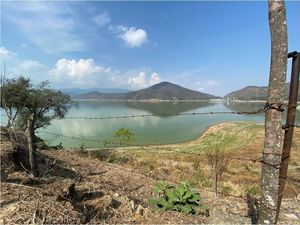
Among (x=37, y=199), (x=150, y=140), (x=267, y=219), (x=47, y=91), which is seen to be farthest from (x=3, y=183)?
(x=150, y=140)

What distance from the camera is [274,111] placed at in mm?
3436

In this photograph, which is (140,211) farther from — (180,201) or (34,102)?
(34,102)

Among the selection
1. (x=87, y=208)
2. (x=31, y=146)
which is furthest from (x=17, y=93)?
(x=87, y=208)

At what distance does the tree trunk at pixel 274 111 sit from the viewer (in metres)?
3.32

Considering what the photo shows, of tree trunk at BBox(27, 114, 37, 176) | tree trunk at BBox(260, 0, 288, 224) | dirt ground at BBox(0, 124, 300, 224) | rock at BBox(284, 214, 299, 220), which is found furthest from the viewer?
tree trunk at BBox(27, 114, 37, 176)

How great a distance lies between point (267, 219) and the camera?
3650mm

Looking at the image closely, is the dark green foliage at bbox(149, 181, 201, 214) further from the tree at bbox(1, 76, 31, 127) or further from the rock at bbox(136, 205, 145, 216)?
the tree at bbox(1, 76, 31, 127)

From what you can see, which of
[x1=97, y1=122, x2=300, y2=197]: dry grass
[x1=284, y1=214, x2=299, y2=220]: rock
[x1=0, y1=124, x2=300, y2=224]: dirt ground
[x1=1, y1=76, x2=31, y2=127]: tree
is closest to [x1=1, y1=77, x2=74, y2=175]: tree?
[x1=1, y1=76, x2=31, y2=127]: tree

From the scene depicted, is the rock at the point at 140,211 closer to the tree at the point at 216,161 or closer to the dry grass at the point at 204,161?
the tree at the point at 216,161

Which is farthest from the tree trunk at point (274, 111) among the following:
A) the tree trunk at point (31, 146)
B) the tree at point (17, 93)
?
the tree at point (17, 93)

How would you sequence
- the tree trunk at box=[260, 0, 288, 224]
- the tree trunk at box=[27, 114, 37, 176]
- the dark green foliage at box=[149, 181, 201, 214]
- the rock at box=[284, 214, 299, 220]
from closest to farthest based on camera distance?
1. the tree trunk at box=[260, 0, 288, 224]
2. the rock at box=[284, 214, 299, 220]
3. the dark green foliage at box=[149, 181, 201, 214]
4. the tree trunk at box=[27, 114, 37, 176]

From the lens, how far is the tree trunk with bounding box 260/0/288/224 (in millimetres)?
3324

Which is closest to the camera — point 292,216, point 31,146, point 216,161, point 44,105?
point 292,216

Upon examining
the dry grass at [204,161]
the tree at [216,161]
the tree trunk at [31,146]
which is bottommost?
the dry grass at [204,161]
